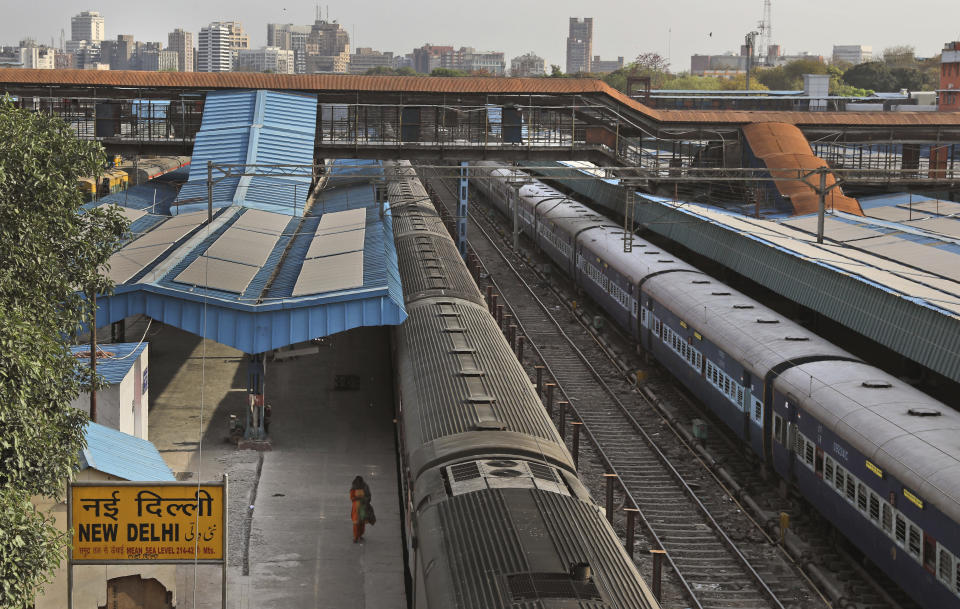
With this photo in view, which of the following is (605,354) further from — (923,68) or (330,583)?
(923,68)

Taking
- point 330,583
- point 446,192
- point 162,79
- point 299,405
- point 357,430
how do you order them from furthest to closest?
point 446,192 → point 162,79 → point 299,405 → point 357,430 → point 330,583

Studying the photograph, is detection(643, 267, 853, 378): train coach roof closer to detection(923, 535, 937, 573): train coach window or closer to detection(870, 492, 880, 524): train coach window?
detection(870, 492, 880, 524): train coach window

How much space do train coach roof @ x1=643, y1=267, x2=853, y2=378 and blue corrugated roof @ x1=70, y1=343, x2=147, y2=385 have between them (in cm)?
1426

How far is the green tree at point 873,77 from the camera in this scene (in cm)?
16538

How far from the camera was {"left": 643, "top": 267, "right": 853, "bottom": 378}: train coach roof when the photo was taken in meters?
24.6

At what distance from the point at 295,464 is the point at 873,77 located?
157581 mm

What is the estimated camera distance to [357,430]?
31469 mm

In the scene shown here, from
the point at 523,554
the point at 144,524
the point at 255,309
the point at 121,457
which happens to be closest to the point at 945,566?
the point at 523,554

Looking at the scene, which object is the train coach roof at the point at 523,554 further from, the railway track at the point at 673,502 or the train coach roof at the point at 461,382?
the railway track at the point at 673,502

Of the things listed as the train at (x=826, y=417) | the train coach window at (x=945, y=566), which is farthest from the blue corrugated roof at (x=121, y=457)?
the train coach window at (x=945, y=566)

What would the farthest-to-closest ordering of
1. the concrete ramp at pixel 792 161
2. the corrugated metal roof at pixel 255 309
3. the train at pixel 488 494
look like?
the concrete ramp at pixel 792 161 < the corrugated metal roof at pixel 255 309 < the train at pixel 488 494

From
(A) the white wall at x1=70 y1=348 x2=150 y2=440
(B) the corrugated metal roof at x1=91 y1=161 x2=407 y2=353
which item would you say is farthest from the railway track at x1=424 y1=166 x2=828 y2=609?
(A) the white wall at x1=70 y1=348 x2=150 y2=440

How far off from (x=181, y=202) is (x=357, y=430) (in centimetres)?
1790


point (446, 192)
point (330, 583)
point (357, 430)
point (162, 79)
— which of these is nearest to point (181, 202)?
point (162, 79)
